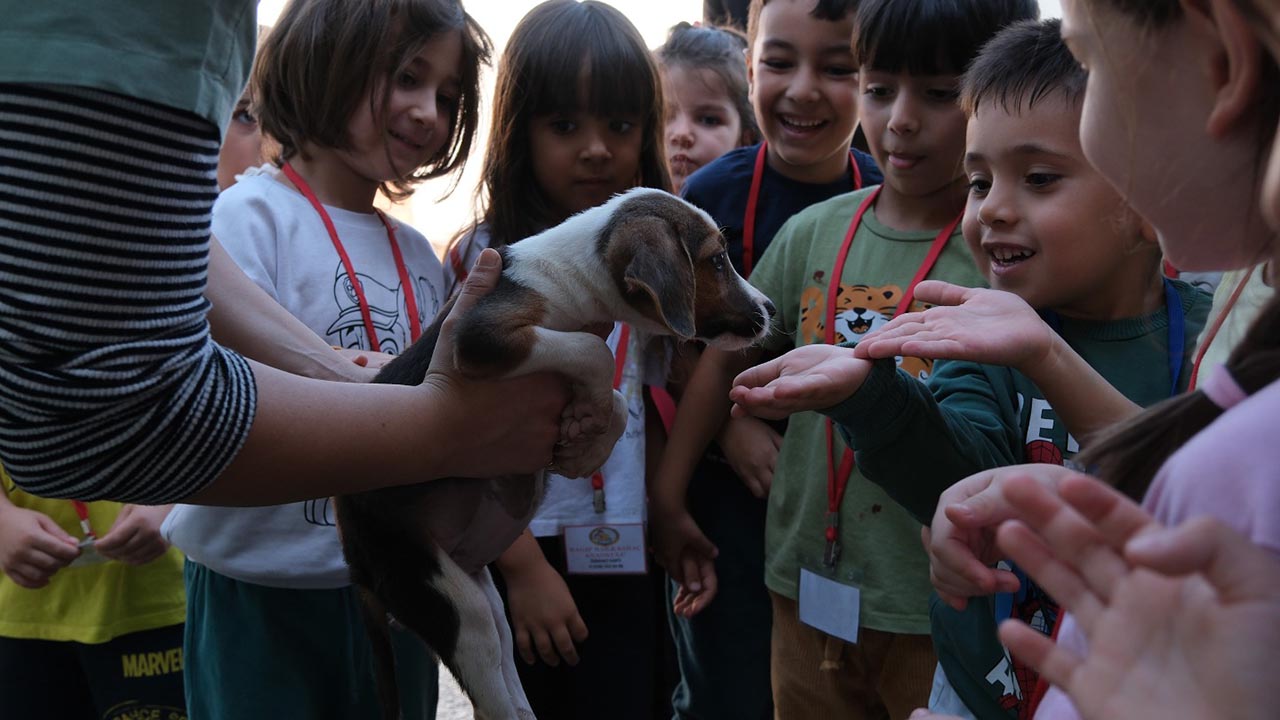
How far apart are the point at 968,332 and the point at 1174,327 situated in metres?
0.65

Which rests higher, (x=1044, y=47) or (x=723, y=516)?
(x=1044, y=47)

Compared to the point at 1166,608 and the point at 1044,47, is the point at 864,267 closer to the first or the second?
the point at 1044,47

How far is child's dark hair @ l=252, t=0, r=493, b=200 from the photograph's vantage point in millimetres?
2635

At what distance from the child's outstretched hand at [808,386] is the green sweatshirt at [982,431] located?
0.16 ft

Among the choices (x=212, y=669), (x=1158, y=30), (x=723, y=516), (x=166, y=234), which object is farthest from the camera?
(x=723, y=516)

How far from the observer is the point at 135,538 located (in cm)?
261

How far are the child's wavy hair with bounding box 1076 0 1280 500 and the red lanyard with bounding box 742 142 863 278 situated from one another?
2036mm

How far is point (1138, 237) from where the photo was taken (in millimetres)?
1947

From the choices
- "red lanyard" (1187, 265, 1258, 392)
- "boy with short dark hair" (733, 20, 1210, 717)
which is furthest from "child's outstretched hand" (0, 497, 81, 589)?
"red lanyard" (1187, 265, 1258, 392)

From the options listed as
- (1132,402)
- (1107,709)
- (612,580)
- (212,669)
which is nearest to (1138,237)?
(1132,402)

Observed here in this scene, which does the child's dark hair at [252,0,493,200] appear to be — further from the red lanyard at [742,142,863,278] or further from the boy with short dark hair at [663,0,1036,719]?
the boy with short dark hair at [663,0,1036,719]

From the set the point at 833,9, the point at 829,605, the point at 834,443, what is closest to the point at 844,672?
the point at 829,605

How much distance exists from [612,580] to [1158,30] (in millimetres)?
2359

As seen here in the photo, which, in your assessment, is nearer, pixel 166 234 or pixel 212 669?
pixel 166 234
